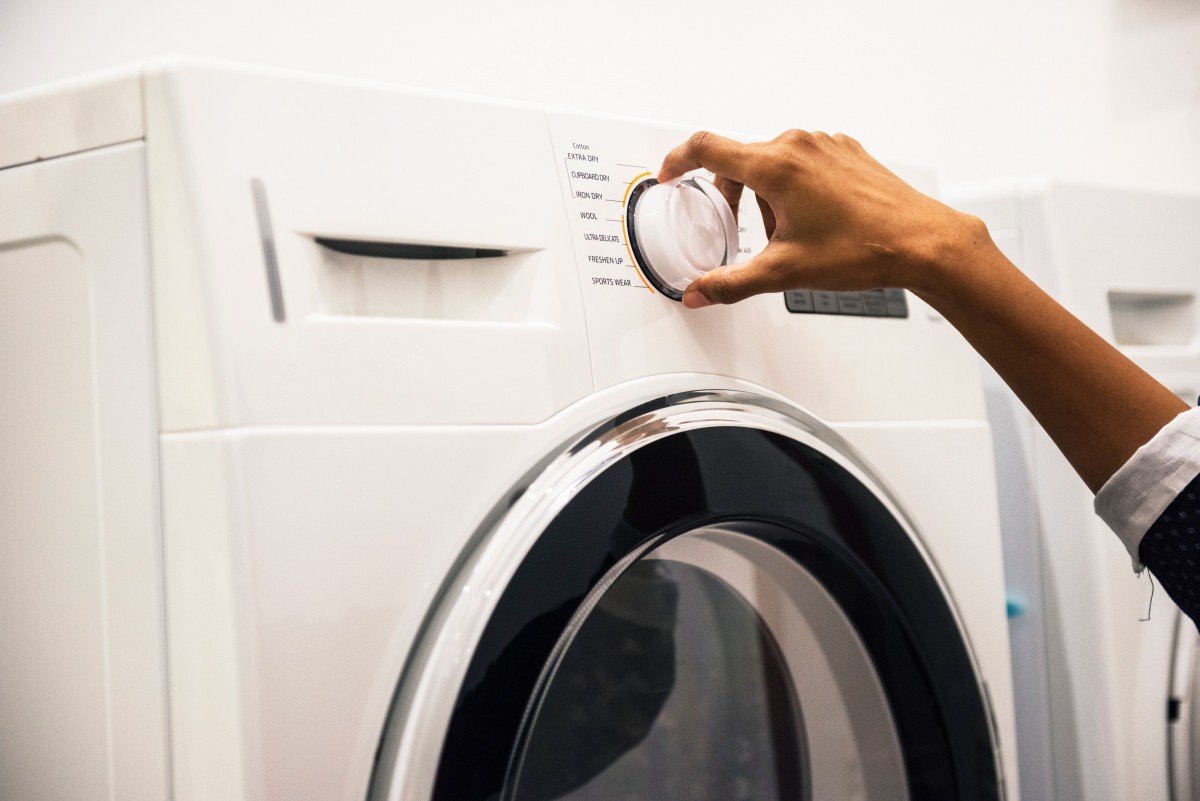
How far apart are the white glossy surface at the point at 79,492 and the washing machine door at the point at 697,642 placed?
124mm

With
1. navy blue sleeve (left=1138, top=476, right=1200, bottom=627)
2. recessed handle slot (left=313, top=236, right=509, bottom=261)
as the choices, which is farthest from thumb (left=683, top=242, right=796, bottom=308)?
navy blue sleeve (left=1138, top=476, right=1200, bottom=627)

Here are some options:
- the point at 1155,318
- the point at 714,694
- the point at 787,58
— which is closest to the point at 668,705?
the point at 714,694

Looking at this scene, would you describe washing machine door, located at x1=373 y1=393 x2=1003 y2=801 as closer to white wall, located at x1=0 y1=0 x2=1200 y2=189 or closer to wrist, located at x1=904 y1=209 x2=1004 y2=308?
wrist, located at x1=904 y1=209 x2=1004 y2=308

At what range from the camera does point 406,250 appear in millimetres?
473

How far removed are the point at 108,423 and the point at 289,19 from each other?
1.96 feet

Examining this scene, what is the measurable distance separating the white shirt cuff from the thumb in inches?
8.1

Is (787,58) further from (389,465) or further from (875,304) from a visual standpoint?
(389,465)

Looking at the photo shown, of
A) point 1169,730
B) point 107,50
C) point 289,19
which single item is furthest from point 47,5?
point 1169,730

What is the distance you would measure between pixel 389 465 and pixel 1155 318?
741 mm

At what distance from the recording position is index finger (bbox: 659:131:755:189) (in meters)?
0.52

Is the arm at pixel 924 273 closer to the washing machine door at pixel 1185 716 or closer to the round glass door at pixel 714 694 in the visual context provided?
the round glass door at pixel 714 694

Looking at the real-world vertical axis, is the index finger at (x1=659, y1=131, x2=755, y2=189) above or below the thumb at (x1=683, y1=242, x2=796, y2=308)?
above

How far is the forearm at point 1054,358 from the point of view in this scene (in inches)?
20.7

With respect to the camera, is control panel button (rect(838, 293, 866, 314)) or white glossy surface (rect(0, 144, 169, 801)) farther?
control panel button (rect(838, 293, 866, 314))
